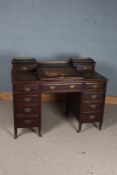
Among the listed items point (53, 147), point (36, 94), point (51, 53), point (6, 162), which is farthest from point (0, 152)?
point (51, 53)


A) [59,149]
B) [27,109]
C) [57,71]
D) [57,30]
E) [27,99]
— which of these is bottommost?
[59,149]

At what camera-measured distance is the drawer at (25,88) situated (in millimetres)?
2369

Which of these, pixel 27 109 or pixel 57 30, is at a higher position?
pixel 57 30

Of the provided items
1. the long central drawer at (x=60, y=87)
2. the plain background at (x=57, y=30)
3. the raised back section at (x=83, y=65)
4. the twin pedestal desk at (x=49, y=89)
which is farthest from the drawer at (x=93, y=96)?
the plain background at (x=57, y=30)

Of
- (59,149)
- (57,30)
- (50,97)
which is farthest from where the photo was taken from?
(50,97)

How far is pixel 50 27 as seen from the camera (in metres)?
3.25

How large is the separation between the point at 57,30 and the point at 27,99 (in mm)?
1327

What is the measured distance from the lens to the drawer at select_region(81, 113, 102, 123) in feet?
8.77

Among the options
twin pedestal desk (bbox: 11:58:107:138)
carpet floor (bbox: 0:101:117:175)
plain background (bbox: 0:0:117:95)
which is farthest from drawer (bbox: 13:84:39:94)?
plain background (bbox: 0:0:117:95)

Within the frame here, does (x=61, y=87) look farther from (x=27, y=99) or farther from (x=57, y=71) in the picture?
(x=27, y=99)

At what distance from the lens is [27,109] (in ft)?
8.12

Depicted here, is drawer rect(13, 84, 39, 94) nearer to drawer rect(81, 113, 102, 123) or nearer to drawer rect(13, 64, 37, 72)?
drawer rect(13, 64, 37, 72)

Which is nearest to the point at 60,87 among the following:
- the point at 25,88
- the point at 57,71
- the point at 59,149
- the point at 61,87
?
the point at 61,87

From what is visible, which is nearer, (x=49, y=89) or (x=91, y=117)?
(x=49, y=89)
